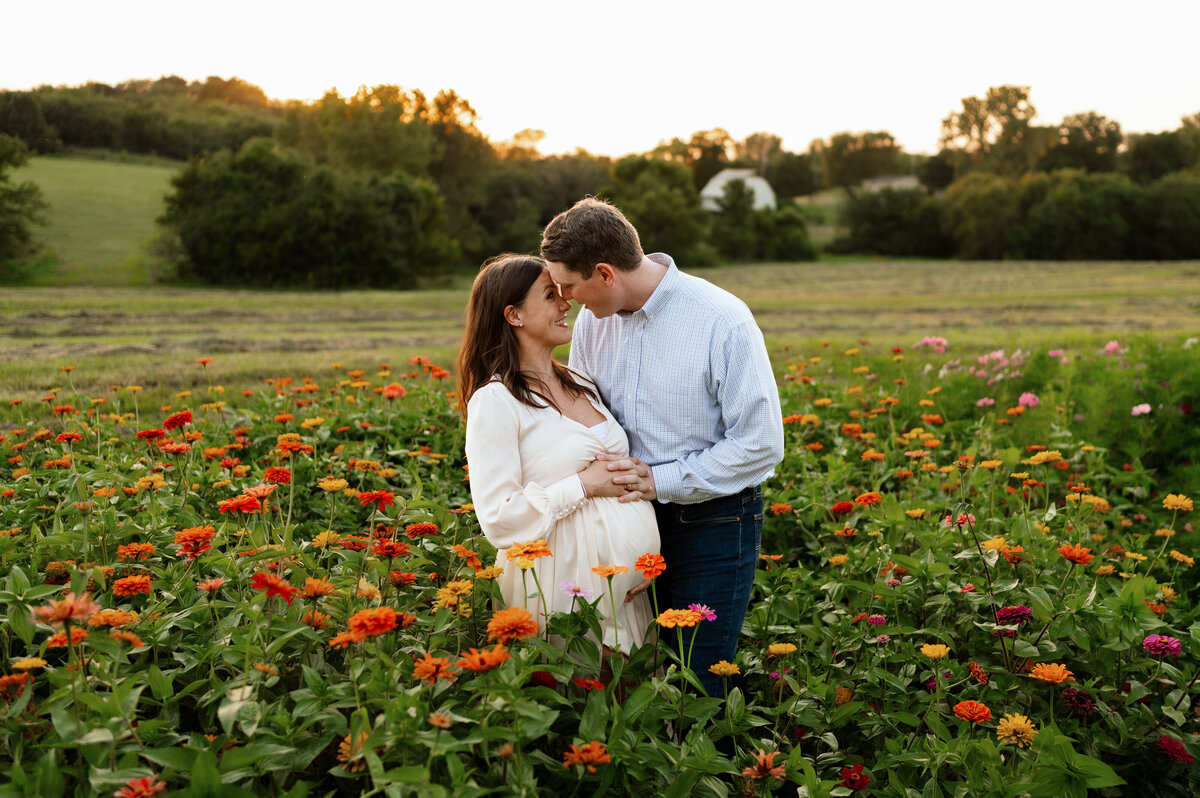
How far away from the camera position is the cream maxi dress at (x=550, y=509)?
2492 millimetres

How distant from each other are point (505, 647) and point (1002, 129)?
247 feet

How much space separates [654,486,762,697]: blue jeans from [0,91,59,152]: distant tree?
2447cm

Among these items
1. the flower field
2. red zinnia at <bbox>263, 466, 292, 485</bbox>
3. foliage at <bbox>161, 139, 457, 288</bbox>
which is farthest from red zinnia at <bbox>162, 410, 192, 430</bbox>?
foliage at <bbox>161, 139, 457, 288</bbox>

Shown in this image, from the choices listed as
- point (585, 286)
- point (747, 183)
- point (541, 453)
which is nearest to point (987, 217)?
point (747, 183)

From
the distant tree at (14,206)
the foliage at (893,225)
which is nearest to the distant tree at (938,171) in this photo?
the foliage at (893,225)

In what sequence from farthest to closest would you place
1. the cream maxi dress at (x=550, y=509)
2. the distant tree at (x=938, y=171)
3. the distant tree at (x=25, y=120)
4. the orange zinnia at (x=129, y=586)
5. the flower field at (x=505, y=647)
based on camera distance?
the distant tree at (x=938, y=171) → the distant tree at (x=25, y=120) → the cream maxi dress at (x=550, y=509) → the orange zinnia at (x=129, y=586) → the flower field at (x=505, y=647)

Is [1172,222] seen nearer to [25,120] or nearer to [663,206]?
[663,206]

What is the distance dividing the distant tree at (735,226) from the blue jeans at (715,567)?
4683 cm

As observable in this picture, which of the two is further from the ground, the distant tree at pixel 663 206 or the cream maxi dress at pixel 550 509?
the distant tree at pixel 663 206

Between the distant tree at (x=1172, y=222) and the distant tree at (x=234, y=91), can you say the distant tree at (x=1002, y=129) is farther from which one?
the distant tree at (x=234, y=91)

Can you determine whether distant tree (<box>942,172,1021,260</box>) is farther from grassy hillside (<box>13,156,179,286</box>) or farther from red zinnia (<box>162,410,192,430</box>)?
red zinnia (<box>162,410,192,430</box>)

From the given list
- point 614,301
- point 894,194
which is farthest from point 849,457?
point 894,194

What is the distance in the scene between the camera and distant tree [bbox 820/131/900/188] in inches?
3364

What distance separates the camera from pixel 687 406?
2.81m
